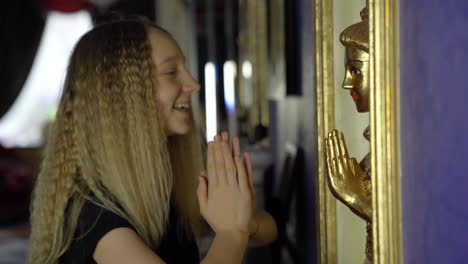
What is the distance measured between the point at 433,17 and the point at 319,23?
57 cm

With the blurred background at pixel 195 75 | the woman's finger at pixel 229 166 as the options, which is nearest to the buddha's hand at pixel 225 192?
the woman's finger at pixel 229 166

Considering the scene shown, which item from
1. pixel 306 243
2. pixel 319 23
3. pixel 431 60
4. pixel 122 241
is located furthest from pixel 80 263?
pixel 306 243

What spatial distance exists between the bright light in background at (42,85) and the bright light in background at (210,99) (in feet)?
4.95

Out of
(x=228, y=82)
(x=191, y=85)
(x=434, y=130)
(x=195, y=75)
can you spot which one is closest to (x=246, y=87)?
(x=228, y=82)

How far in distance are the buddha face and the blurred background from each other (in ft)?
6.12

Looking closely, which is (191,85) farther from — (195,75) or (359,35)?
(195,75)

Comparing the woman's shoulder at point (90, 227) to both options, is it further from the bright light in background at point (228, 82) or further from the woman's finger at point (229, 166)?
the bright light in background at point (228, 82)

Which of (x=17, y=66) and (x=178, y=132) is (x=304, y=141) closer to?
(x=178, y=132)

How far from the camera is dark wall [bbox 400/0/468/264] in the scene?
677 millimetres

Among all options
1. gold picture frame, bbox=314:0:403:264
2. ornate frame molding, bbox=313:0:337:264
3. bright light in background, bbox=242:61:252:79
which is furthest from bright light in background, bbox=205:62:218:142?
gold picture frame, bbox=314:0:403:264

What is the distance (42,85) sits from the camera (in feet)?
26.2

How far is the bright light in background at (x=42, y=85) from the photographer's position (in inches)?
306

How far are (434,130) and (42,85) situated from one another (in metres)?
7.66

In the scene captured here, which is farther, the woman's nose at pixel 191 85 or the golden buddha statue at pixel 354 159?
the woman's nose at pixel 191 85
